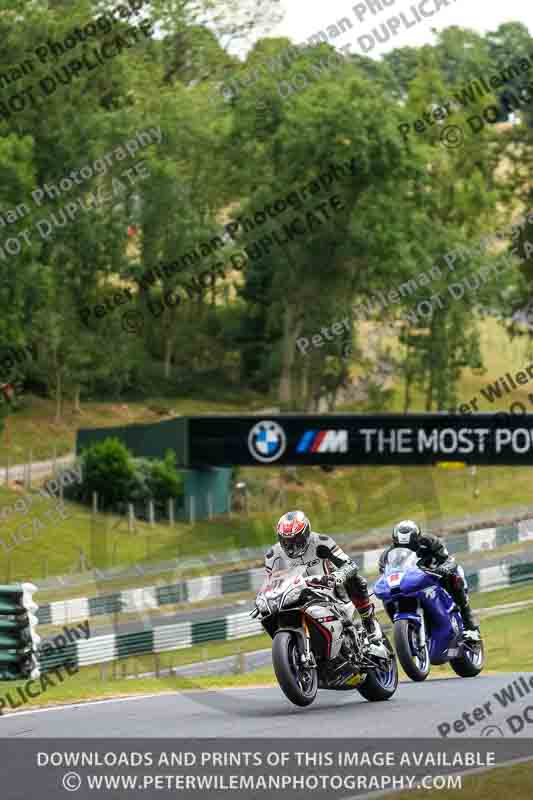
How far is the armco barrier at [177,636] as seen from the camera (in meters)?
23.2

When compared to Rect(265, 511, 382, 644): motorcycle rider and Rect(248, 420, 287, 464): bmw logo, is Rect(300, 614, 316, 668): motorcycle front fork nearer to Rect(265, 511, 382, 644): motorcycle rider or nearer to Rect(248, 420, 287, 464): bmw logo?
Rect(265, 511, 382, 644): motorcycle rider

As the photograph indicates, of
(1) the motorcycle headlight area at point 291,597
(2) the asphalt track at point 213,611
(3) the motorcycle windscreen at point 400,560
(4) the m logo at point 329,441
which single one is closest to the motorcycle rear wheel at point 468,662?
(3) the motorcycle windscreen at point 400,560

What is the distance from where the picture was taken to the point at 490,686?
1516 centimetres

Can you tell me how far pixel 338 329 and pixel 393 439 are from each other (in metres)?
25.2

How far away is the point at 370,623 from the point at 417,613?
1.58 m

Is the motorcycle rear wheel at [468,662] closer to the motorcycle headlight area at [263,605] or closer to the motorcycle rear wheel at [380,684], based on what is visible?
the motorcycle rear wheel at [380,684]

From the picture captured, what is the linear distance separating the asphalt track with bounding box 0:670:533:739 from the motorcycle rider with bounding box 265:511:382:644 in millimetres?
1048

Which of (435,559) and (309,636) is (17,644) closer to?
(435,559)

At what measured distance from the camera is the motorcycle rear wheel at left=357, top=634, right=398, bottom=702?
44.9 feet

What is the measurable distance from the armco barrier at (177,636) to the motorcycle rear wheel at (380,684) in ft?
26.8

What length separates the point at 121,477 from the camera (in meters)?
47.8

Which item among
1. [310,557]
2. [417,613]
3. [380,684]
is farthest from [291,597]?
[417,613]
